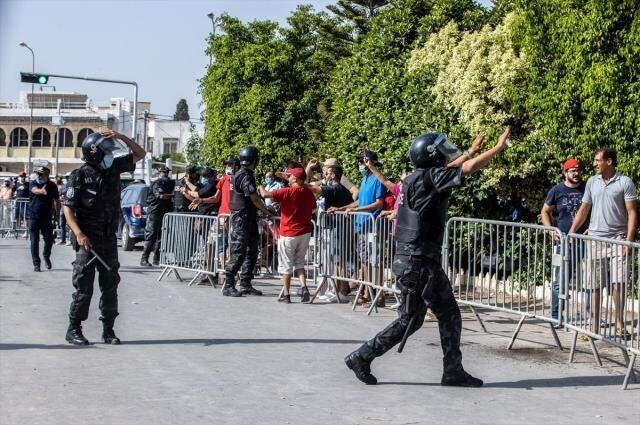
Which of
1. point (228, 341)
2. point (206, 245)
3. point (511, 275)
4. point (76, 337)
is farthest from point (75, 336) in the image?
point (206, 245)

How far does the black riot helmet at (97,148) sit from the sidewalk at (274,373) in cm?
170

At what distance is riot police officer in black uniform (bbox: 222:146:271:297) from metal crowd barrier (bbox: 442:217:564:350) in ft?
11.6

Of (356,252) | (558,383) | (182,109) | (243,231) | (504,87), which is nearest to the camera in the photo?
(558,383)

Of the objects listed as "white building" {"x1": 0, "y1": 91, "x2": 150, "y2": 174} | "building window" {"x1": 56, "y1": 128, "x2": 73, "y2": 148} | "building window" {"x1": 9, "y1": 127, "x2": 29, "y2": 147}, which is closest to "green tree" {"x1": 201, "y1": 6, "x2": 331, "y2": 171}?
"white building" {"x1": 0, "y1": 91, "x2": 150, "y2": 174}

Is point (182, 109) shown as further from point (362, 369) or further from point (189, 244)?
point (362, 369)

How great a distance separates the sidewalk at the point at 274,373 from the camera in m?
6.57

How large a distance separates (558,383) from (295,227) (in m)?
5.81

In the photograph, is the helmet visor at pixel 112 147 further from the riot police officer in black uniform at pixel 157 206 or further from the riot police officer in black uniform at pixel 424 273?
the riot police officer in black uniform at pixel 157 206

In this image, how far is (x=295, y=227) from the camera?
13.1 m

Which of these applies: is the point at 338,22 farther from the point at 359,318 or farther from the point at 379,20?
the point at 359,318

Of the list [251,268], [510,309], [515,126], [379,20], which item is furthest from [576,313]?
[379,20]

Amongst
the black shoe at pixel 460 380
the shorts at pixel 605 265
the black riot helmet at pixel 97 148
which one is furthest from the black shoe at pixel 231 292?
the black shoe at pixel 460 380

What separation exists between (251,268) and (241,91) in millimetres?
30433

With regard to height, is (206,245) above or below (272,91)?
below
